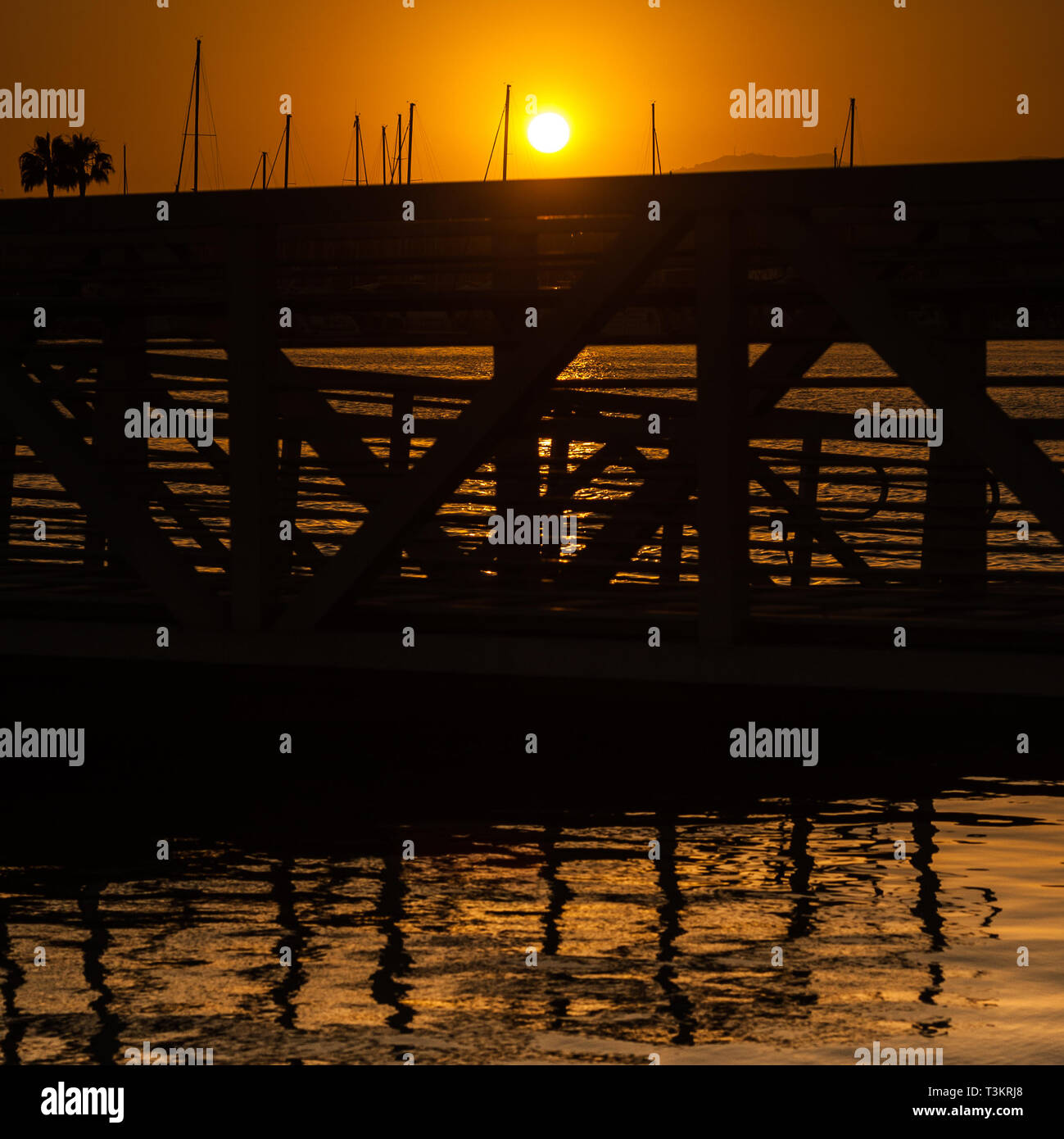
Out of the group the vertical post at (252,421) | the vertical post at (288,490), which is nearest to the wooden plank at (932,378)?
the vertical post at (252,421)

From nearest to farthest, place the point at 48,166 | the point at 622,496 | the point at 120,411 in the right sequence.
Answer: the point at 120,411, the point at 622,496, the point at 48,166

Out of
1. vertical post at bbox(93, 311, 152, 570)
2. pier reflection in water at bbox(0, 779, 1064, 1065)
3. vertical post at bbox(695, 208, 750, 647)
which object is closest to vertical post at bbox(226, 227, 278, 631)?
vertical post at bbox(93, 311, 152, 570)

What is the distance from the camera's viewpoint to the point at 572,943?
623 centimetres

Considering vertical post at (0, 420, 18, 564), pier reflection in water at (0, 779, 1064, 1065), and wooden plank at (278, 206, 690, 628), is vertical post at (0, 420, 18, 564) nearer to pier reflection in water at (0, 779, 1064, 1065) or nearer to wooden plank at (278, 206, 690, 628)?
wooden plank at (278, 206, 690, 628)

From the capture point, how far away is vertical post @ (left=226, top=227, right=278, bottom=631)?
891 centimetres

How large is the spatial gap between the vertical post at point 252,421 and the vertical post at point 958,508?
2.91 m

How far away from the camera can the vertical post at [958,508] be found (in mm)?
8469

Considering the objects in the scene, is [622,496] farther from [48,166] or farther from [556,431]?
[48,166]

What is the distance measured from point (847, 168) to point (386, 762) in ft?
11.1

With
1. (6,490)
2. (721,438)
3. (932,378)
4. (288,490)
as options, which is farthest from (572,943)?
(6,490)

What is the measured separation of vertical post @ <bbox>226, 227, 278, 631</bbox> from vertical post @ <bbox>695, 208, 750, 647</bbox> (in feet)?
6.56

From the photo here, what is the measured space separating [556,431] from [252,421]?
1831mm

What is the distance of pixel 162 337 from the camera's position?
10.0 metres

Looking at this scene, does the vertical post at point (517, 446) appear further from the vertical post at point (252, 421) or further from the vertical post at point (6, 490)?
the vertical post at point (6, 490)
